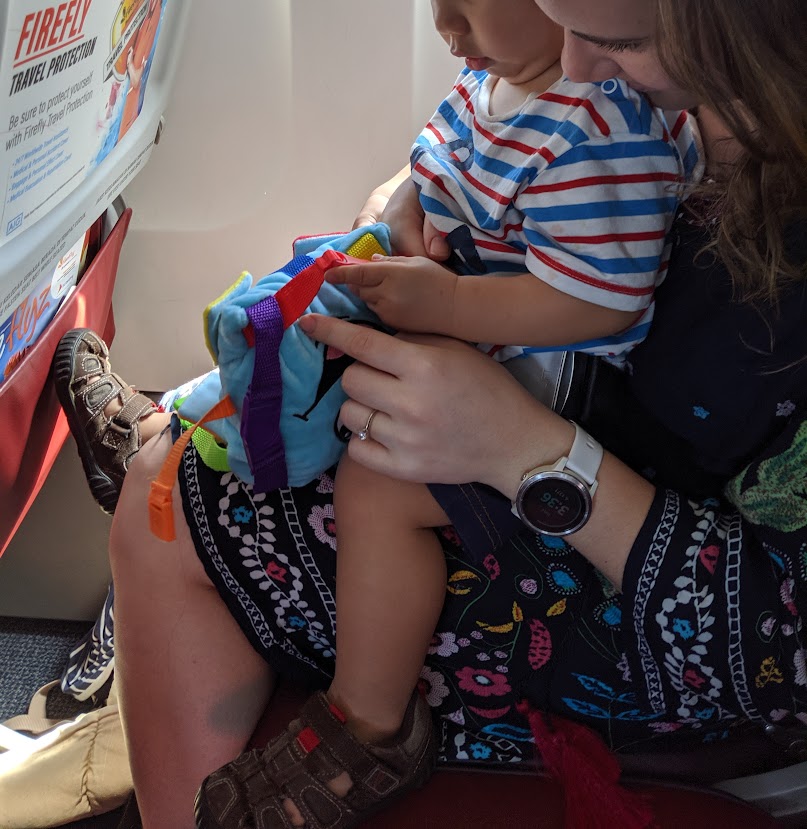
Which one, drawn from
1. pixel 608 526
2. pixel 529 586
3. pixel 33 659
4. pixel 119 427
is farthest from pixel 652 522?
pixel 33 659

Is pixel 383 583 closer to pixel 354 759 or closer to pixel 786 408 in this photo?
pixel 354 759

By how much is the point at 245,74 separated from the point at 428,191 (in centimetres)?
67

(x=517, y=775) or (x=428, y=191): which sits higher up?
(x=428, y=191)

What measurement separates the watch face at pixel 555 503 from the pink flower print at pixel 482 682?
201 millimetres

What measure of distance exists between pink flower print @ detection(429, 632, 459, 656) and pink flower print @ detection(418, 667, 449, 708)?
37 millimetres

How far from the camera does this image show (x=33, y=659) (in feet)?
5.16

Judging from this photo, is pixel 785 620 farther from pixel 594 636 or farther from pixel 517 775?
pixel 517 775

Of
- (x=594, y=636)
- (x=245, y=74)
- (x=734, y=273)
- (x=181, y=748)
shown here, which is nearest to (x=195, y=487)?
(x=181, y=748)

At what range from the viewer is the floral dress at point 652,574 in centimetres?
78

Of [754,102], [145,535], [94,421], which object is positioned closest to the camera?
[754,102]

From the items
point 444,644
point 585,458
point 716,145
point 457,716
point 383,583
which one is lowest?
point 457,716

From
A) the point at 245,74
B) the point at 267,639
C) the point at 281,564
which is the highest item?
the point at 245,74

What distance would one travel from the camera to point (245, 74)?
1430mm

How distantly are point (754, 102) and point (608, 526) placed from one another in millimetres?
384
